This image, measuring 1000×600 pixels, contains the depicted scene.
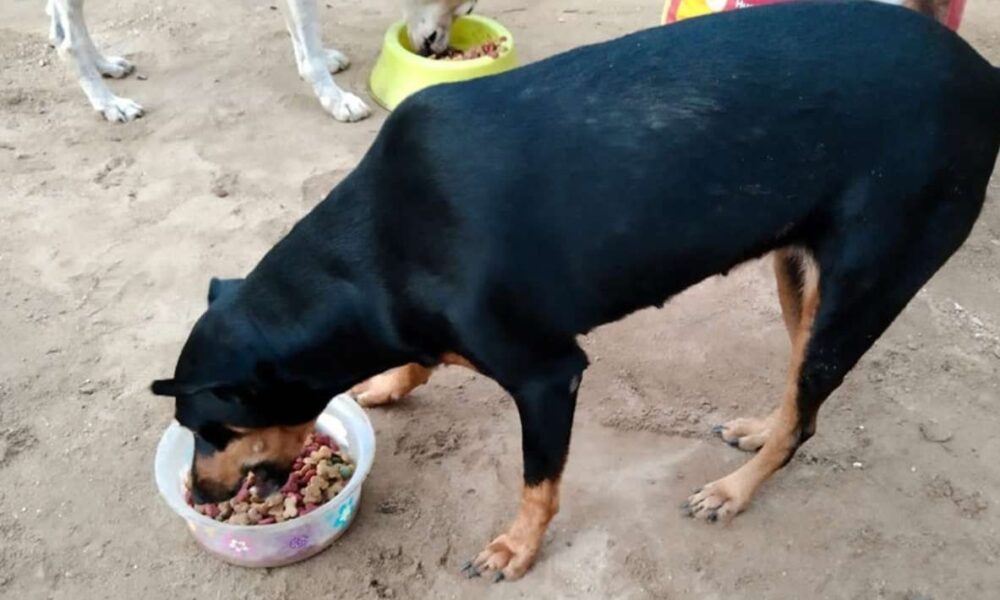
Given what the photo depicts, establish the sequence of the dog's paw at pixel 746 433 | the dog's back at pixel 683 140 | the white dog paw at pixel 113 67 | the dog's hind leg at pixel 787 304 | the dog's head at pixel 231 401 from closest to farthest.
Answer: the dog's back at pixel 683 140 → the dog's head at pixel 231 401 → the dog's hind leg at pixel 787 304 → the dog's paw at pixel 746 433 → the white dog paw at pixel 113 67

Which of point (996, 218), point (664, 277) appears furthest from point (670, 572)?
point (996, 218)

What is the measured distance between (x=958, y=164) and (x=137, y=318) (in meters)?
2.81

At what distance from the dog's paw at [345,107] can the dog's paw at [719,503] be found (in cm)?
275

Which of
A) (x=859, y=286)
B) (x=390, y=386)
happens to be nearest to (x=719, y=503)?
(x=859, y=286)

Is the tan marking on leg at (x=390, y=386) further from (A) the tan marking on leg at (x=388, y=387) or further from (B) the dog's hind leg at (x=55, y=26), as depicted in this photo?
(B) the dog's hind leg at (x=55, y=26)

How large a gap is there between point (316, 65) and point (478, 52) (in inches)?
31.3

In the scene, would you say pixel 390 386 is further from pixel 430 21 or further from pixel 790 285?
pixel 430 21

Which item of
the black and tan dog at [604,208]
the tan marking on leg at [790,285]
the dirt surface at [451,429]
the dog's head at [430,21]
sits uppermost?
the black and tan dog at [604,208]

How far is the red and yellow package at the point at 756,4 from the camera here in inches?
160

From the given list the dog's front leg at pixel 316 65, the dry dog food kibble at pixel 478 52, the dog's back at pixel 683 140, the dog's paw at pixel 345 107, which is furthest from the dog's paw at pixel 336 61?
the dog's back at pixel 683 140

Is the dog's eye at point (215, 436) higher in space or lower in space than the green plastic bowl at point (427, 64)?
higher

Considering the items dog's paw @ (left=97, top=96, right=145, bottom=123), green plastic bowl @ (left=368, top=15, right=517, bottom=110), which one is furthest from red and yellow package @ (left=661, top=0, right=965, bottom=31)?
dog's paw @ (left=97, top=96, right=145, bottom=123)

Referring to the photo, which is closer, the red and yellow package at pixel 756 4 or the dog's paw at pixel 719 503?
the dog's paw at pixel 719 503

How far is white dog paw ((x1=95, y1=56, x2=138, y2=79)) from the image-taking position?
546 centimetres
